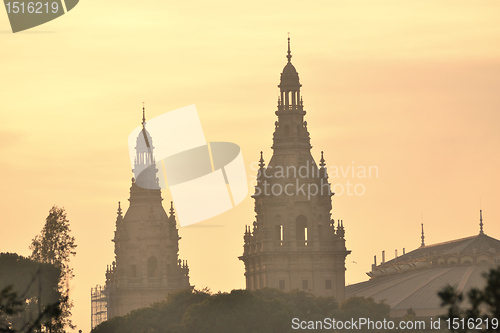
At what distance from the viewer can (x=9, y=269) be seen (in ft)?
481

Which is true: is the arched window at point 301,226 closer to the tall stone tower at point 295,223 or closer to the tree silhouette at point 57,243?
the tall stone tower at point 295,223

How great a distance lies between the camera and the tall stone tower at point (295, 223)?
18525 cm

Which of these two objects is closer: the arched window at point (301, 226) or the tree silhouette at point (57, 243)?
the tree silhouette at point (57, 243)

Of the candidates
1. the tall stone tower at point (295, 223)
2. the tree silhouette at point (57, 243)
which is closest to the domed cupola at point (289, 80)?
the tall stone tower at point (295, 223)

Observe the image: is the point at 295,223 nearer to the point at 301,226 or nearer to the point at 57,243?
the point at 301,226

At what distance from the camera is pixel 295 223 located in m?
186

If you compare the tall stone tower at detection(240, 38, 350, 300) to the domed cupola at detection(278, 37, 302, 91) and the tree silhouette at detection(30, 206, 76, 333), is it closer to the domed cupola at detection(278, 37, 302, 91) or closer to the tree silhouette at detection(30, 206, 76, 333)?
the domed cupola at detection(278, 37, 302, 91)

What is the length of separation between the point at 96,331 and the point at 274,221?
1195 inches

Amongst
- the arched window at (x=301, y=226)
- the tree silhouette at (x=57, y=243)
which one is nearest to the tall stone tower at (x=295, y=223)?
the arched window at (x=301, y=226)

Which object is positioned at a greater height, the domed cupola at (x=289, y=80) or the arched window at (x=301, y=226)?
the domed cupola at (x=289, y=80)

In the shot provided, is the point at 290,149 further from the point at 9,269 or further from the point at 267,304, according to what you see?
the point at 9,269

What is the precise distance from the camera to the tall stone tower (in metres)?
185

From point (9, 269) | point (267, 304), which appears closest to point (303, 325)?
point (267, 304)

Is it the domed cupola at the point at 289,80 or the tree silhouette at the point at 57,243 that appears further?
the domed cupola at the point at 289,80
